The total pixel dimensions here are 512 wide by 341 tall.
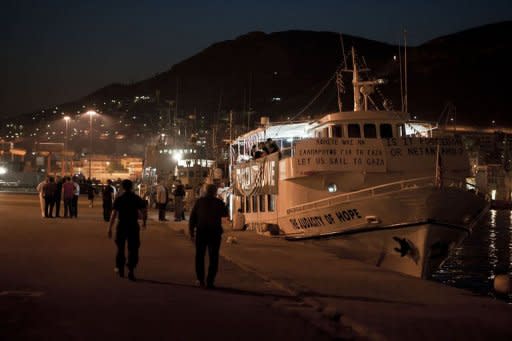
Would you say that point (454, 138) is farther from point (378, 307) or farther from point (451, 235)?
point (378, 307)

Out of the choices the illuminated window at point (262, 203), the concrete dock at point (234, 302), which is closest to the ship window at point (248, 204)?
the illuminated window at point (262, 203)

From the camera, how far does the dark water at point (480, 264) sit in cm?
1916

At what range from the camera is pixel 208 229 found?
30.5 feet

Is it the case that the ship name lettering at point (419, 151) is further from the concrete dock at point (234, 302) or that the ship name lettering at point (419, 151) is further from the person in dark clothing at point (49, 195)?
the person in dark clothing at point (49, 195)

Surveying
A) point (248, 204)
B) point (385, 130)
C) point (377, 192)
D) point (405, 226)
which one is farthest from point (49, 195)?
point (405, 226)

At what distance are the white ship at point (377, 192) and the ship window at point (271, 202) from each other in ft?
0.11

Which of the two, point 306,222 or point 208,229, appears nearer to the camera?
point 208,229

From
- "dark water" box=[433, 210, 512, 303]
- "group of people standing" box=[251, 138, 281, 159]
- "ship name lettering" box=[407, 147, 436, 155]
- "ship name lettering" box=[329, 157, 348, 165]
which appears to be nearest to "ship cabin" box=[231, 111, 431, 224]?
"group of people standing" box=[251, 138, 281, 159]

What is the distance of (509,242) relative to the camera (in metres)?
33.3

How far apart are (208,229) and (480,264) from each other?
57.7 feet

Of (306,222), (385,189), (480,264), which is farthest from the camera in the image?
(480,264)

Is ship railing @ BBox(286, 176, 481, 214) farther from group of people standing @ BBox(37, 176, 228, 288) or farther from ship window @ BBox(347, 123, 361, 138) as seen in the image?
group of people standing @ BBox(37, 176, 228, 288)

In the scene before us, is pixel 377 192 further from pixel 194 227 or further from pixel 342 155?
pixel 194 227

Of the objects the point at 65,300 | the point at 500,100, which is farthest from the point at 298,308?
the point at 500,100
